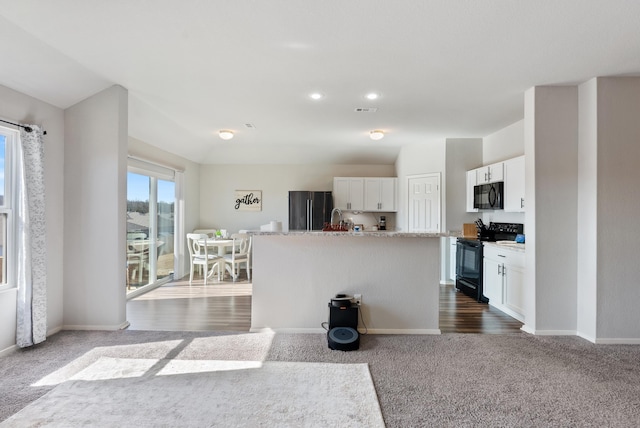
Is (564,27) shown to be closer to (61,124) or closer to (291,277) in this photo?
(291,277)

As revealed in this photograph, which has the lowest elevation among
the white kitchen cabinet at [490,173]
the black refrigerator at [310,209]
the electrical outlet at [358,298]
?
the electrical outlet at [358,298]

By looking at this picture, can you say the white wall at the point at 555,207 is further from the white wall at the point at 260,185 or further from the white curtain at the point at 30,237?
the white curtain at the point at 30,237

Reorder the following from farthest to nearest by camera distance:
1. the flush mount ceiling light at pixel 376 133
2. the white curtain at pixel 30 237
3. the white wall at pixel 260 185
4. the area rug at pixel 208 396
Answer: the white wall at pixel 260 185 → the flush mount ceiling light at pixel 376 133 → the white curtain at pixel 30 237 → the area rug at pixel 208 396

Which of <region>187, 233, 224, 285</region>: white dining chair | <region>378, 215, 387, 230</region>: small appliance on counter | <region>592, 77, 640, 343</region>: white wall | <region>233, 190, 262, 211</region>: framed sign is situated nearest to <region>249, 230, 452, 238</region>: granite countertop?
<region>592, 77, 640, 343</region>: white wall

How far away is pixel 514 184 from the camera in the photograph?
4309 millimetres

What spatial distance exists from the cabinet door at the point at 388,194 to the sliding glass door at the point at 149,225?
4140mm

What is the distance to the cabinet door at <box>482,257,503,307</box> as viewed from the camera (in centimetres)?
421

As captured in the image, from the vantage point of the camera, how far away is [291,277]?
349 cm

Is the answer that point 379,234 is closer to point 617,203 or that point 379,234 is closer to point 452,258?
point 617,203

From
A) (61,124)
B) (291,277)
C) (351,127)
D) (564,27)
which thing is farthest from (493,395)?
(61,124)

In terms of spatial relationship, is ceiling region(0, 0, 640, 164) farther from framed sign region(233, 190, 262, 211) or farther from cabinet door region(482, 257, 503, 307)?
framed sign region(233, 190, 262, 211)

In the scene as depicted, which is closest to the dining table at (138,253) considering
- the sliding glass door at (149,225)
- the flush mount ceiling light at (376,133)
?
the sliding glass door at (149,225)

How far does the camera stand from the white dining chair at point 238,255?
587 centimetres

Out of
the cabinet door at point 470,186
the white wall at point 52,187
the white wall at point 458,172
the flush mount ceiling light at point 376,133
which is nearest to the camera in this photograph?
the white wall at point 52,187
